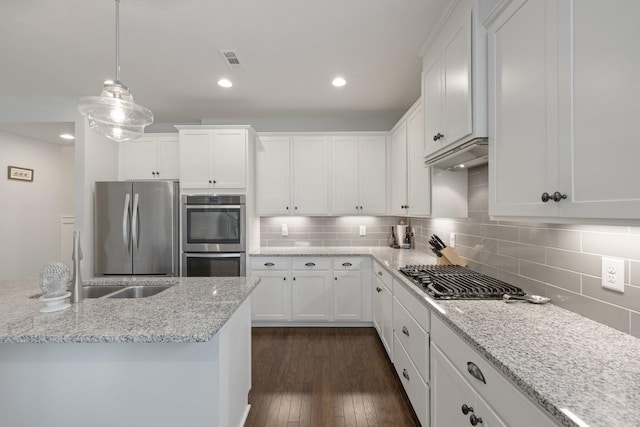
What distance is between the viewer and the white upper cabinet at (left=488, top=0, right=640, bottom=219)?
2.66 ft

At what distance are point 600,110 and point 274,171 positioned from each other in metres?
3.15

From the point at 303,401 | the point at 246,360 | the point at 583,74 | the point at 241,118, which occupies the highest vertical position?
the point at 241,118

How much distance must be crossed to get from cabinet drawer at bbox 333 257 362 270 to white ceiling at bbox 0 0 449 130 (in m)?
1.79

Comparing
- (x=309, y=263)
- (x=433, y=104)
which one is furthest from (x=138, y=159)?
(x=433, y=104)

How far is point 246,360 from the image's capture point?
6.40 feet

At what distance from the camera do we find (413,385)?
1.86 metres

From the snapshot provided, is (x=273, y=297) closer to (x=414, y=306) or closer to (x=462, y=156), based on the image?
(x=414, y=306)

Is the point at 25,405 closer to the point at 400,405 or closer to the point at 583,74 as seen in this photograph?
the point at 400,405

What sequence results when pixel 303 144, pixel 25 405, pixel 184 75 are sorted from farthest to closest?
1. pixel 303 144
2. pixel 184 75
3. pixel 25 405

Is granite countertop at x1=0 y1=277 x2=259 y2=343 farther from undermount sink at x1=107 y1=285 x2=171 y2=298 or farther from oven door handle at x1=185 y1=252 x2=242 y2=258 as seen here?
oven door handle at x1=185 y1=252 x2=242 y2=258

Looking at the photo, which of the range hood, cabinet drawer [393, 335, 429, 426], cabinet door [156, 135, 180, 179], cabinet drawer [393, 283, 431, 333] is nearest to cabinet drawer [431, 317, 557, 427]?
cabinet drawer [393, 283, 431, 333]

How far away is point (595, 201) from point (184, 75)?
302 cm

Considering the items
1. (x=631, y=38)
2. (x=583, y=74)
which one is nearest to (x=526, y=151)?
(x=583, y=74)

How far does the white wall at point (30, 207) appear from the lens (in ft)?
12.7
